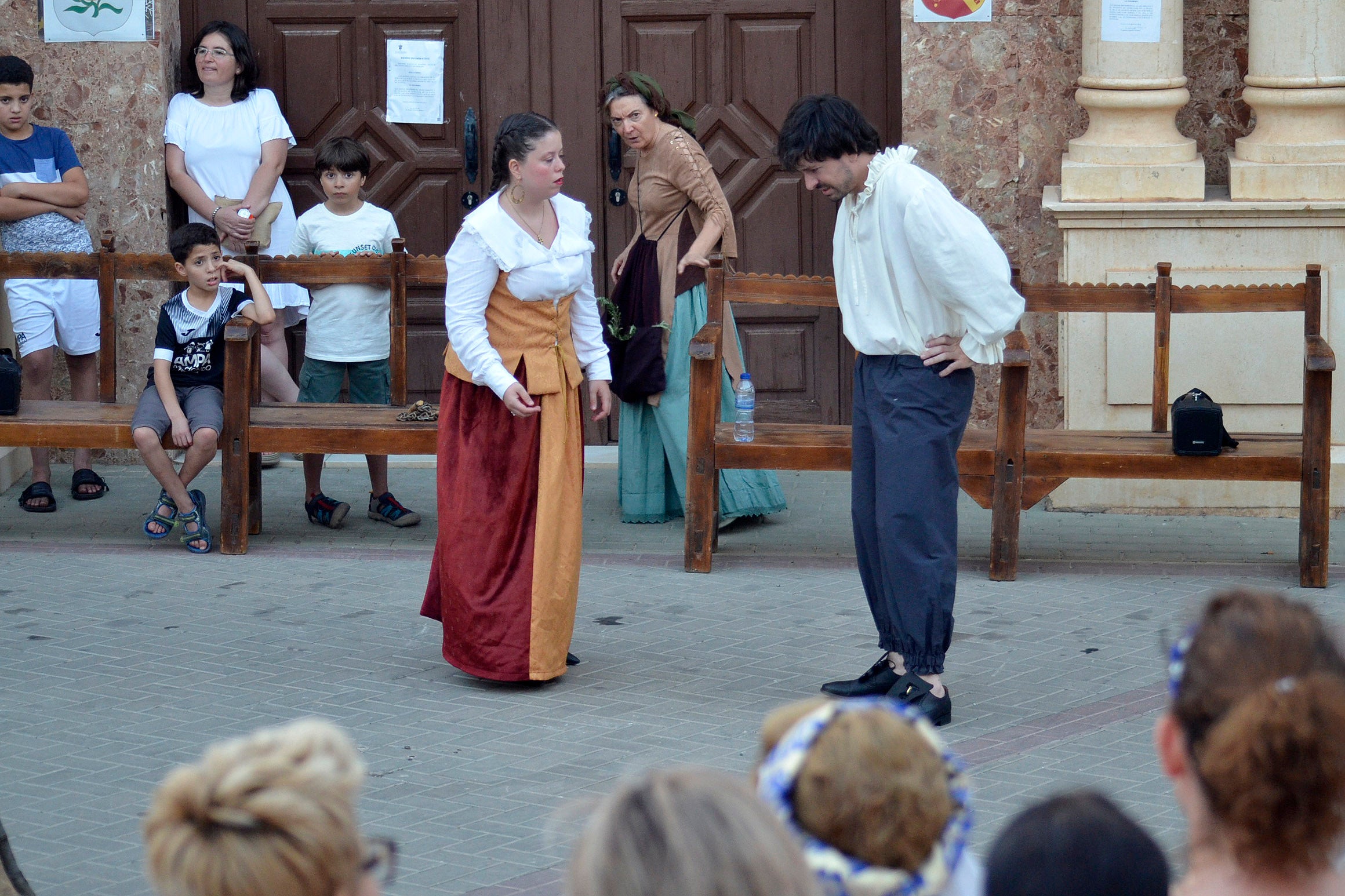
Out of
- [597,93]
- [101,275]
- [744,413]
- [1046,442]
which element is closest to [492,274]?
[744,413]

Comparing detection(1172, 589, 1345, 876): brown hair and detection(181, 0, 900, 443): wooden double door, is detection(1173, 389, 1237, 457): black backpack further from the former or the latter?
detection(1172, 589, 1345, 876): brown hair

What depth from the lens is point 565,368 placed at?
527 centimetres

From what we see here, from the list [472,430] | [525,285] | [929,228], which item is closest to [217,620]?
[472,430]

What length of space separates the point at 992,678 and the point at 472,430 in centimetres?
180

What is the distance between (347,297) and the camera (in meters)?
7.47

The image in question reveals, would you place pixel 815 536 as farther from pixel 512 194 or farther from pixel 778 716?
pixel 778 716

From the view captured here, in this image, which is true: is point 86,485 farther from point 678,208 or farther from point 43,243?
point 678,208

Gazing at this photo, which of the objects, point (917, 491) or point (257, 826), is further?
point (917, 491)

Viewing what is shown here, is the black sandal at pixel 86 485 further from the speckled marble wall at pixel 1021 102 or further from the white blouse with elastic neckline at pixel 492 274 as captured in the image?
the speckled marble wall at pixel 1021 102

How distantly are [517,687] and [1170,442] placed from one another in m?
2.84

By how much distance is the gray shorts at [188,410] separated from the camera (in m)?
6.91

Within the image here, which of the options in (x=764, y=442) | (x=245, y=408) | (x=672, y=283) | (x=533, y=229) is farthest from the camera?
(x=672, y=283)

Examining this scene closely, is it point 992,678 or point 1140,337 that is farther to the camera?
point 1140,337

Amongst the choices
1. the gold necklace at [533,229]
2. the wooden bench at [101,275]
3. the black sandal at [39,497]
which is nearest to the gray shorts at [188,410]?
the wooden bench at [101,275]
